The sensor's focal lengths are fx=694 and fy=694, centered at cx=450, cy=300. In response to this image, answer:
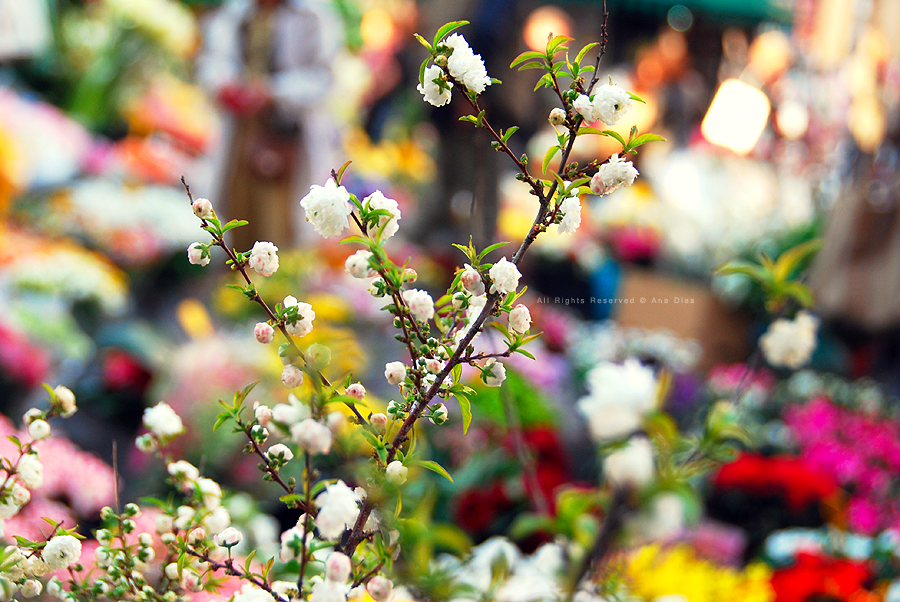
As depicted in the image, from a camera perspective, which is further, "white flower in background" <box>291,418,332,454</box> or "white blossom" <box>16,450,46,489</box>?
"white blossom" <box>16,450,46,489</box>

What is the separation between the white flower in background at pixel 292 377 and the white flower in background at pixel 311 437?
65mm

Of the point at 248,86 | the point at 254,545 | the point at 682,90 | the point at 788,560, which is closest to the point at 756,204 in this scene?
the point at 682,90

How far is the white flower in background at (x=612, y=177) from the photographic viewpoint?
43cm

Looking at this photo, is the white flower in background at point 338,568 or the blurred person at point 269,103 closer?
the white flower in background at point 338,568

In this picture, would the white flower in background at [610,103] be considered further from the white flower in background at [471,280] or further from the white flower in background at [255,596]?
the white flower in background at [255,596]

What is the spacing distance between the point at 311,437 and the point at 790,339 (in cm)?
58

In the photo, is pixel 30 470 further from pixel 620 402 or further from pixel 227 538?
pixel 620 402

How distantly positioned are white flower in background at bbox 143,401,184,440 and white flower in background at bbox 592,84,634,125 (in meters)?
0.37

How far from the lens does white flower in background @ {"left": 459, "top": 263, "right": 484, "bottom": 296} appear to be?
42 cm

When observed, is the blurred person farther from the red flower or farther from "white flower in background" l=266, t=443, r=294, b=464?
"white flower in background" l=266, t=443, r=294, b=464

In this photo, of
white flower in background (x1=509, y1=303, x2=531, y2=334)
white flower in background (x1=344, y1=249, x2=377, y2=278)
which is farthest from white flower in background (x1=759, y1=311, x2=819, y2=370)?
white flower in background (x1=344, y1=249, x2=377, y2=278)

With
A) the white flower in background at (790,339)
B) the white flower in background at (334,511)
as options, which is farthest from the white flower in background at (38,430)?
the white flower in background at (790,339)

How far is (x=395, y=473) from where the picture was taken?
406mm

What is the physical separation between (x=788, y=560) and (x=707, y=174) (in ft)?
15.4
